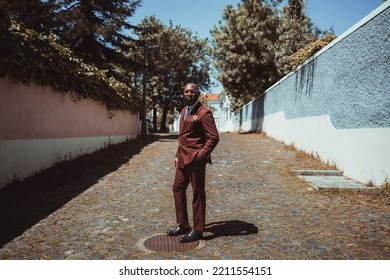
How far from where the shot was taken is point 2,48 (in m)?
5.74

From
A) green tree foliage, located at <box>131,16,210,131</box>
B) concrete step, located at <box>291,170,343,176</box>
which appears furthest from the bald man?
green tree foliage, located at <box>131,16,210,131</box>

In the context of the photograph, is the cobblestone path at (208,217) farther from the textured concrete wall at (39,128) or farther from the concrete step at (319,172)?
the textured concrete wall at (39,128)

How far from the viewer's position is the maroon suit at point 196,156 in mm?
3934

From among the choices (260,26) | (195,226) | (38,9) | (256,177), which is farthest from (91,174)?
(260,26)

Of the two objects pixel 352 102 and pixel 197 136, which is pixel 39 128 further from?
pixel 352 102

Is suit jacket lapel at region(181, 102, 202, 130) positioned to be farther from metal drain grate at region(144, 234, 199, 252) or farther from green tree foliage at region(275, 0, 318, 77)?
green tree foliage at region(275, 0, 318, 77)

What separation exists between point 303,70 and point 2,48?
9.37 meters

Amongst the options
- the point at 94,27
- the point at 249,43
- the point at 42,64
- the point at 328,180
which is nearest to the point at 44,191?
the point at 42,64

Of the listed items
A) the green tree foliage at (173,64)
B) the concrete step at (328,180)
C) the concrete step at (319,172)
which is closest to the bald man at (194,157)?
the concrete step at (328,180)

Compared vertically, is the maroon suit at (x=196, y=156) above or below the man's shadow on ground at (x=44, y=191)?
above

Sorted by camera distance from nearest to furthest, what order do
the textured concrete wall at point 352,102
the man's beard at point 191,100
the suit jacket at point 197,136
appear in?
the suit jacket at point 197,136 < the man's beard at point 191,100 < the textured concrete wall at point 352,102

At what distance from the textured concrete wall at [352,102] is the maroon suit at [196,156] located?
155 inches

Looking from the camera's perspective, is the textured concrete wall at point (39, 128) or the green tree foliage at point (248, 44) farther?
the green tree foliage at point (248, 44)
